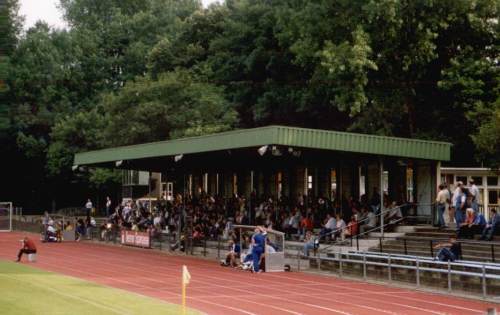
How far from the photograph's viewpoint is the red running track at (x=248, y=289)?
1869 centimetres

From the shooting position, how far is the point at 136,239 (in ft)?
137

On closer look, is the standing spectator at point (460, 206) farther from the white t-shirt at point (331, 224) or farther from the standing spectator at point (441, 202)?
the white t-shirt at point (331, 224)

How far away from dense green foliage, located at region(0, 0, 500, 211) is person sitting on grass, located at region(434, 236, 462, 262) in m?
8.91

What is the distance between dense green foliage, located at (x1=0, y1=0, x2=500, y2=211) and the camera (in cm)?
3653

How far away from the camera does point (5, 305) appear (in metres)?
17.0

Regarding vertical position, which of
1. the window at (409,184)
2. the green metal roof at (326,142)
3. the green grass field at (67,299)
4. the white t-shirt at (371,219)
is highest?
the green metal roof at (326,142)

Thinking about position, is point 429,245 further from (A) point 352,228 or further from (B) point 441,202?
(A) point 352,228

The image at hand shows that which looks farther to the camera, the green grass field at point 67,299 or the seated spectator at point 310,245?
the seated spectator at point 310,245

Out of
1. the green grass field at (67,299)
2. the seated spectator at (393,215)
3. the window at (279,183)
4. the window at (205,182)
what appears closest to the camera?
the green grass field at (67,299)

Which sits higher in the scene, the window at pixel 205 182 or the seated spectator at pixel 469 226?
the window at pixel 205 182

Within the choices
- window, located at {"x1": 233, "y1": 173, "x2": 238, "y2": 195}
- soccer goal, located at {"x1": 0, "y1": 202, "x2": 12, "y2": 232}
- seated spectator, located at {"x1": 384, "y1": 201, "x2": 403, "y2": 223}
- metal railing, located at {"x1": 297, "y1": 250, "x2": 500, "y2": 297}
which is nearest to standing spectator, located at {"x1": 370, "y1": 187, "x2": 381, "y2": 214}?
seated spectator, located at {"x1": 384, "y1": 201, "x2": 403, "y2": 223}

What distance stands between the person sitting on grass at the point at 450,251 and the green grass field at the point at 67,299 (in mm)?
8755

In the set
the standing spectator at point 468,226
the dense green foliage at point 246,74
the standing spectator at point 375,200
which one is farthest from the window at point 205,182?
the standing spectator at point 468,226

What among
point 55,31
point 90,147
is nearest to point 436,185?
point 90,147
